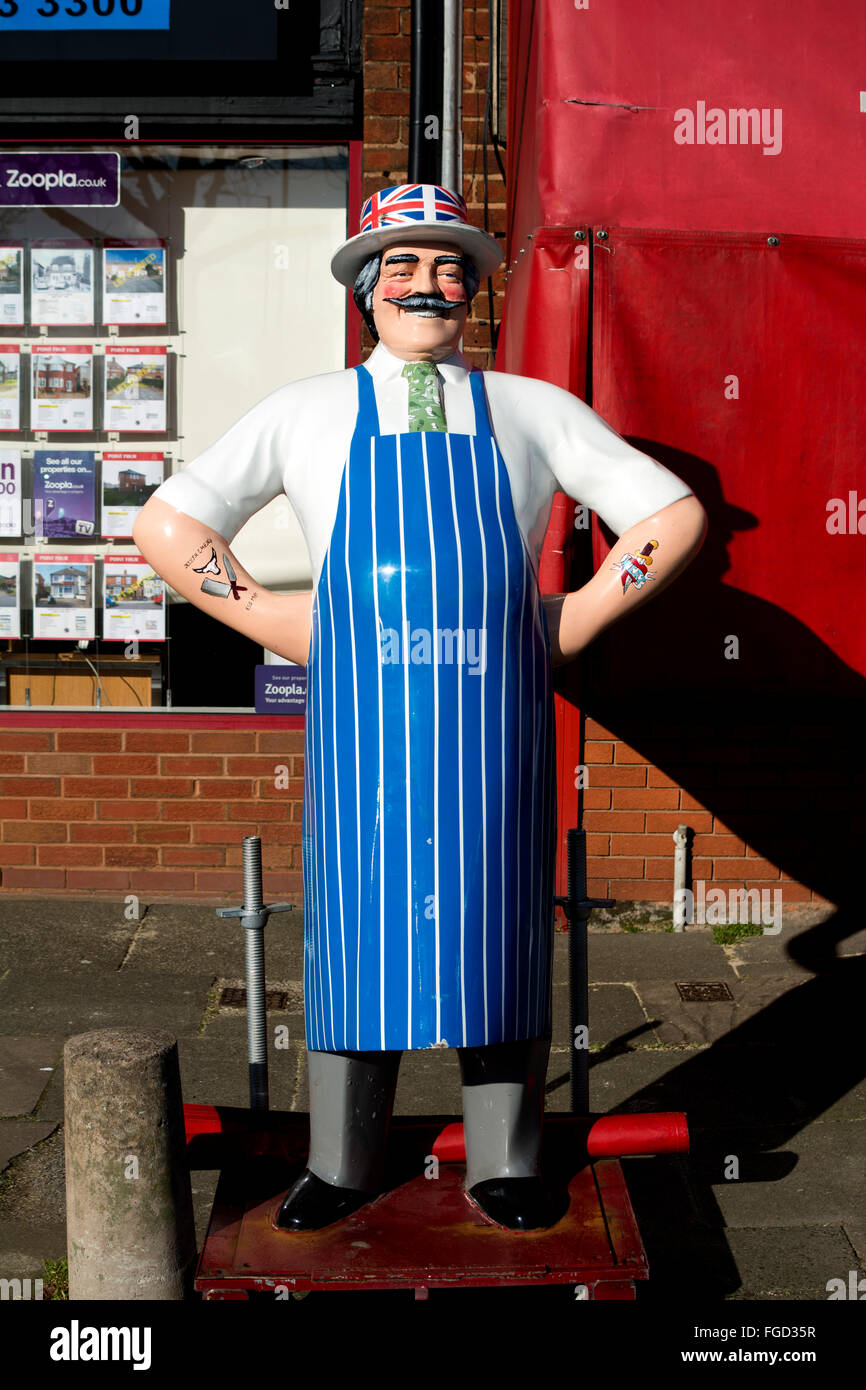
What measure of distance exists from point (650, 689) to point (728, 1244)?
1.69m

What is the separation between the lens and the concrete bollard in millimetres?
2895

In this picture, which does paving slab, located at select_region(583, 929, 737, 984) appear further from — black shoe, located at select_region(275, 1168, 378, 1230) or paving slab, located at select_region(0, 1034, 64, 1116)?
black shoe, located at select_region(275, 1168, 378, 1230)

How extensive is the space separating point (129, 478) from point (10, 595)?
2.44 ft

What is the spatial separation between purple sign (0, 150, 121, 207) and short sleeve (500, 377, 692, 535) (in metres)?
3.40

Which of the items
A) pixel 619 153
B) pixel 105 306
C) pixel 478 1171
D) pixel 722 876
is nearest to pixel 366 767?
pixel 478 1171

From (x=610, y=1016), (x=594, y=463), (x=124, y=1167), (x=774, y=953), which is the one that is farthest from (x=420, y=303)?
(x=774, y=953)

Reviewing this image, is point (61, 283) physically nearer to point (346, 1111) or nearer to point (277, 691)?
point (277, 691)

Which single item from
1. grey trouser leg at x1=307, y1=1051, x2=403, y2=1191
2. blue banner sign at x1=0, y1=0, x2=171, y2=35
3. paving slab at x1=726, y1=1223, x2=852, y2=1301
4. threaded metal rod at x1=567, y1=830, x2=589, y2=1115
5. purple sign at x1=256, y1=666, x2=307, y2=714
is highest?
blue banner sign at x1=0, y1=0, x2=171, y2=35

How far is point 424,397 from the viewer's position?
3.06 m

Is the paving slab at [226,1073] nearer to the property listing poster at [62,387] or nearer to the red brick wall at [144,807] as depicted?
the red brick wall at [144,807]

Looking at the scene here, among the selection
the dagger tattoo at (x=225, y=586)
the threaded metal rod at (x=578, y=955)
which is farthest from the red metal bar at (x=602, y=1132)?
the dagger tattoo at (x=225, y=586)

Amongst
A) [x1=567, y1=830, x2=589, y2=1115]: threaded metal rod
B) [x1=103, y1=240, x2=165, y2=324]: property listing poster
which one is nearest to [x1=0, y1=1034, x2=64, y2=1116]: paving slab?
[x1=567, y1=830, x2=589, y2=1115]: threaded metal rod

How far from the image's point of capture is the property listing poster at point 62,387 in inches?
234

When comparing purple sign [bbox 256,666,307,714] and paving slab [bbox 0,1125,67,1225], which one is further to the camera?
purple sign [bbox 256,666,307,714]
